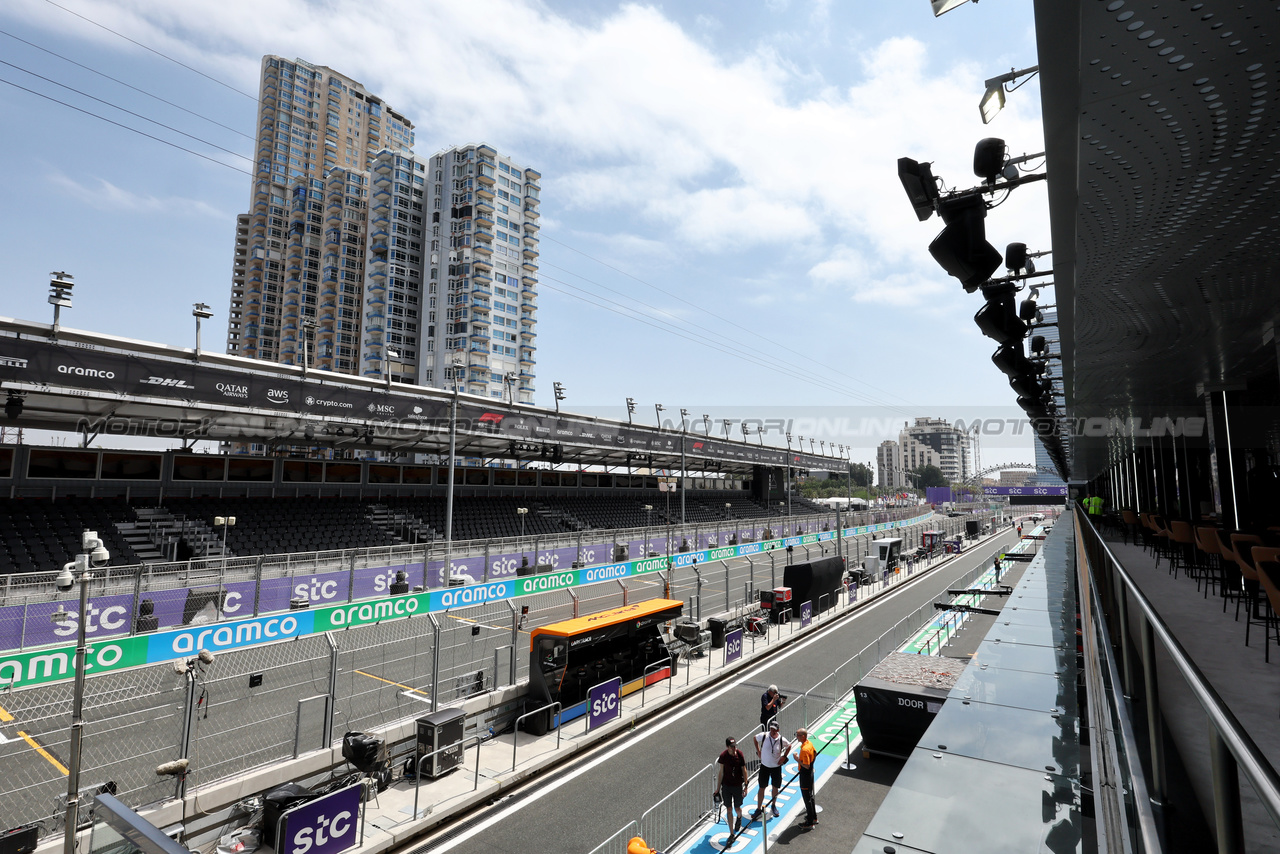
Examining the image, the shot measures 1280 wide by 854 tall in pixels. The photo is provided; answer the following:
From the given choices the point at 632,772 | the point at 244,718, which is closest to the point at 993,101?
the point at 632,772

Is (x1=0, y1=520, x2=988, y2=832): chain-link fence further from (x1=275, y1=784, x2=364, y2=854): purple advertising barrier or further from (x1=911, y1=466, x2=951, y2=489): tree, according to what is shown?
(x1=911, y1=466, x2=951, y2=489): tree

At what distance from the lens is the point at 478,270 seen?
81312 millimetres

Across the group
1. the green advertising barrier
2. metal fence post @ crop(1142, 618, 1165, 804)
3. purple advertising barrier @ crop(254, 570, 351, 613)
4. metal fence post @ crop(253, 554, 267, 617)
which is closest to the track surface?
the green advertising barrier

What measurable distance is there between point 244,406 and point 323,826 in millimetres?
16252

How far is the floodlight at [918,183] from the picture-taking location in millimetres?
5230

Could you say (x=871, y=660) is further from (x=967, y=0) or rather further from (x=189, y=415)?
(x=189, y=415)

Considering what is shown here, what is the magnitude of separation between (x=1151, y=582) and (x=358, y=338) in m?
98.5

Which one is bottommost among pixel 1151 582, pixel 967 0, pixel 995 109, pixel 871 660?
pixel 871 660

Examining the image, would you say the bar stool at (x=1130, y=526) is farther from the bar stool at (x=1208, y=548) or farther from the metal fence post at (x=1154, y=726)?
the metal fence post at (x=1154, y=726)

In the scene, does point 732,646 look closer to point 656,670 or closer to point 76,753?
point 656,670

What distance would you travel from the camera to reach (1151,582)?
37.1 ft

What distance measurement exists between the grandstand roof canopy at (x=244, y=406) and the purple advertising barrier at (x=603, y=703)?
49.1 ft

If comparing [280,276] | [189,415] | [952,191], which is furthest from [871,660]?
[280,276]

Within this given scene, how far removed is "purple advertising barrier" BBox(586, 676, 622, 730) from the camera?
13133 mm
